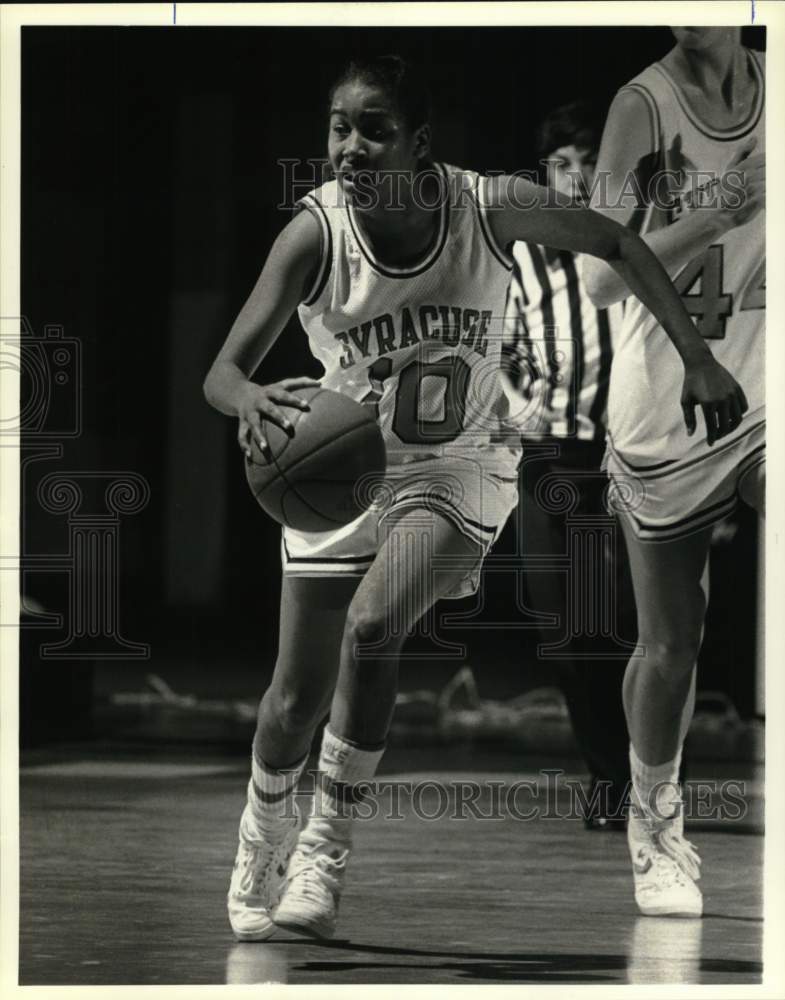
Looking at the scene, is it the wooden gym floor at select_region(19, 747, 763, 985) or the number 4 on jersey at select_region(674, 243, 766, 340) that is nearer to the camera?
the wooden gym floor at select_region(19, 747, 763, 985)

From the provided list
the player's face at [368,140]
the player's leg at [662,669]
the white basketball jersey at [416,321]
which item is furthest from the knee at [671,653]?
the player's face at [368,140]

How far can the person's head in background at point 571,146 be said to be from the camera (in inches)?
207

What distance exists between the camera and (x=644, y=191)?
5285 millimetres

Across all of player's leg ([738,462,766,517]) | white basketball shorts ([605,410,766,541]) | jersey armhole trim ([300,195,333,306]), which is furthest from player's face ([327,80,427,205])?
player's leg ([738,462,766,517])

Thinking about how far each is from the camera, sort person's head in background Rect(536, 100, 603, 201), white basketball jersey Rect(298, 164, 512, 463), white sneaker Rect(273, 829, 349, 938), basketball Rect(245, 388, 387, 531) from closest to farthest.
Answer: basketball Rect(245, 388, 387, 531) < white sneaker Rect(273, 829, 349, 938) < white basketball jersey Rect(298, 164, 512, 463) < person's head in background Rect(536, 100, 603, 201)

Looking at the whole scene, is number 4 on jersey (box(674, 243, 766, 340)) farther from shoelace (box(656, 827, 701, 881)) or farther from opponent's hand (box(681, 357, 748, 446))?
shoelace (box(656, 827, 701, 881))

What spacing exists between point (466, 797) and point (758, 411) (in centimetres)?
159

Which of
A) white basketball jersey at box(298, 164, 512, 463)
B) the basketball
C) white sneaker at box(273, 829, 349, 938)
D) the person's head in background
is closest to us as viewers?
the basketball

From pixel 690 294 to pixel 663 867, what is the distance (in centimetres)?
187

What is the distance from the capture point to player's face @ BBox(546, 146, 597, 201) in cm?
526

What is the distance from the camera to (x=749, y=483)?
5352 millimetres

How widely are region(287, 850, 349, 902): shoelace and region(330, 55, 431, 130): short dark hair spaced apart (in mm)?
2339

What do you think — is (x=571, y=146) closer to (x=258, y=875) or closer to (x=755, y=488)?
(x=755, y=488)

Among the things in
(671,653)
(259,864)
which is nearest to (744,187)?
(671,653)
